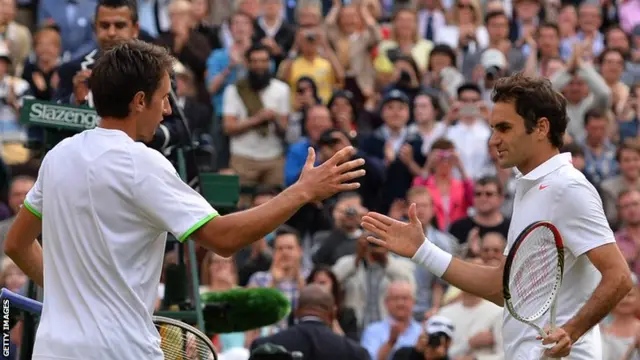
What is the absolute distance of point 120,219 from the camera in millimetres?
5152

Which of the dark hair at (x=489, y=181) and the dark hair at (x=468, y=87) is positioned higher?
the dark hair at (x=468, y=87)

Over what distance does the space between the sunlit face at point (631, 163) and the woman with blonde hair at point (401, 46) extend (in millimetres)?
3206

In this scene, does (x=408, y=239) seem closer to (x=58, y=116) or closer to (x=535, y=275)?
(x=535, y=275)

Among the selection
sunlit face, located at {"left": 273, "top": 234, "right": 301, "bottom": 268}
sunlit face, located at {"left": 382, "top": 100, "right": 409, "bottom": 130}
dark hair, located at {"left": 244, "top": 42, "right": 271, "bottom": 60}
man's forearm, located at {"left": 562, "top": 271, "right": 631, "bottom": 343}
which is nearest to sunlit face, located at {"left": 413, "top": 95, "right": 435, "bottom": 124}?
sunlit face, located at {"left": 382, "top": 100, "right": 409, "bottom": 130}

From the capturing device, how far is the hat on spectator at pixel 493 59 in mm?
16516

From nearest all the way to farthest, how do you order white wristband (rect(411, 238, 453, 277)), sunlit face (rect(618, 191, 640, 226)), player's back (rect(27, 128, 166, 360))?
player's back (rect(27, 128, 166, 360))
white wristband (rect(411, 238, 453, 277))
sunlit face (rect(618, 191, 640, 226))

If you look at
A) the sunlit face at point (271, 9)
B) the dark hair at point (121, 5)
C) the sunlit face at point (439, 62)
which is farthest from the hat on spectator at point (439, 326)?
the sunlit face at point (271, 9)

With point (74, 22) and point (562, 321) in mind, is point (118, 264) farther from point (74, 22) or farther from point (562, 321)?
point (74, 22)

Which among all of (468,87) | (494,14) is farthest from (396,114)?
(494,14)

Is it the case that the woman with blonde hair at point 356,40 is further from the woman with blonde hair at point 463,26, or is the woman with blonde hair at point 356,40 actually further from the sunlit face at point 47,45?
the sunlit face at point 47,45

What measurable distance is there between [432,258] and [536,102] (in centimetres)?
82

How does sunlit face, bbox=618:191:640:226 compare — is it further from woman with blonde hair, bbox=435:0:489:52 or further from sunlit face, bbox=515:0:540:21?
sunlit face, bbox=515:0:540:21

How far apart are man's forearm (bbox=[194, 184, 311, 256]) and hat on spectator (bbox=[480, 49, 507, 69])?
1146cm

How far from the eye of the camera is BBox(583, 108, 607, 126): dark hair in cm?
1536
